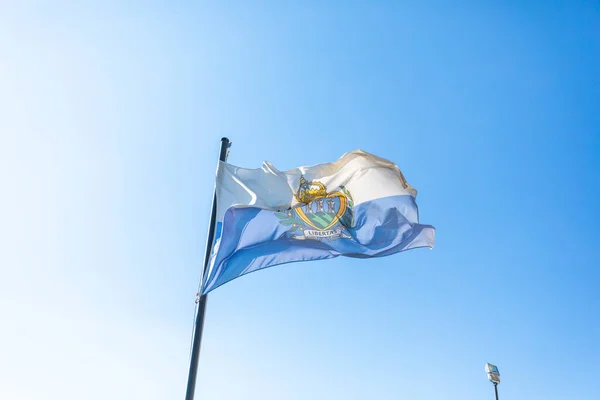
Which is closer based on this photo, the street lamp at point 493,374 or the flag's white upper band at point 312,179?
the flag's white upper band at point 312,179

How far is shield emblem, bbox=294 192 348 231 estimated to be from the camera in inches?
419

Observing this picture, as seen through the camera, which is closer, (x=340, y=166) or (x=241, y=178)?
(x=241, y=178)

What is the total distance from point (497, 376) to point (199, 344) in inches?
651

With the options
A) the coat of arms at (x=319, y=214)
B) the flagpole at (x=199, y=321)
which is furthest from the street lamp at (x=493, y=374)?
the flagpole at (x=199, y=321)

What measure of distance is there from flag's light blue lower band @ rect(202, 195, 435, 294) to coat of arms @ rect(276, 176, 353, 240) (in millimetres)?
21

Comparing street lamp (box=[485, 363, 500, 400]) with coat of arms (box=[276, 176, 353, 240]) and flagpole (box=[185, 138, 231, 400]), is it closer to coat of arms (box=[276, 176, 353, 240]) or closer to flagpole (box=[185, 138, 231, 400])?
coat of arms (box=[276, 176, 353, 240])

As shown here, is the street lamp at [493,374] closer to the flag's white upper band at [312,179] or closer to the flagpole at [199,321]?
the flag's white upper band at [312,179]

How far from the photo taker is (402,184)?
11.7 m

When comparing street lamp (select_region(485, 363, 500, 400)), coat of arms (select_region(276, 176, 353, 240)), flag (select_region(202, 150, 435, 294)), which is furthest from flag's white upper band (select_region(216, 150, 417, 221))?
street lamp (select_region(485, 363, 500, 400))

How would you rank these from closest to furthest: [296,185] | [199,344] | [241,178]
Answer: [199,344] → [241,178] → [296,185]

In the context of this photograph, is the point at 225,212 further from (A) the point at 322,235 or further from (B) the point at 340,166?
(B) the point at 340,166

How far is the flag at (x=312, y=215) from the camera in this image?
9.74 metres

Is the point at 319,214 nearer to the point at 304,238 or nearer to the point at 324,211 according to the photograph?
the point at 324,211

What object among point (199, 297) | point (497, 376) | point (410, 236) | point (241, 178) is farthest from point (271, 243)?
point (497, 376)
